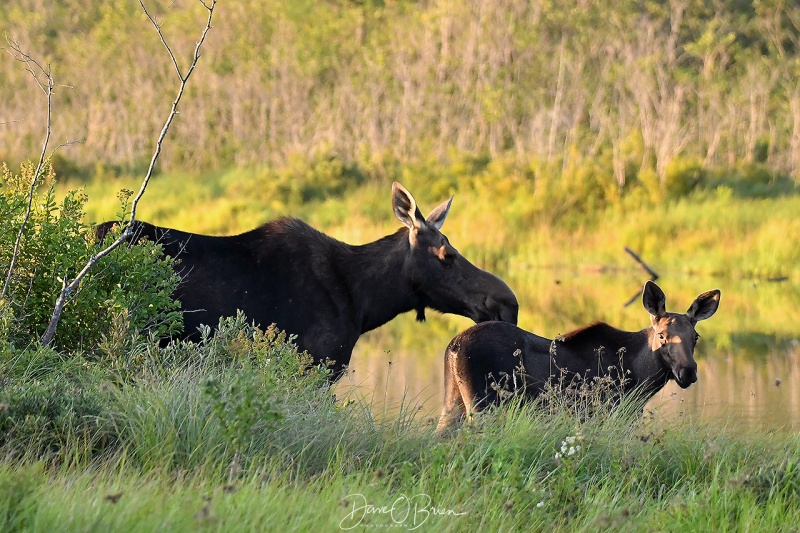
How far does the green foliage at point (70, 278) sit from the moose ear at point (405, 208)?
1827 mm

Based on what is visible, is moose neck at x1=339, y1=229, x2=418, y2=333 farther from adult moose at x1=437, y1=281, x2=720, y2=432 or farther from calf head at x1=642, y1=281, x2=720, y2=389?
A: calf head at x1=642, y1=281, x2=720, y2=389

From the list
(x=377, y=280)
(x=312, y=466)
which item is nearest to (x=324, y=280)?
(x=377, y=280)

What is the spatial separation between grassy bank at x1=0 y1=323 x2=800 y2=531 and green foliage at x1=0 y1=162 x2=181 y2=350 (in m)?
0.61

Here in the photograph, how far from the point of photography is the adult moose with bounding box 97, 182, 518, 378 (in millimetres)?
8047

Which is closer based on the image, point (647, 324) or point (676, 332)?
point (676, 332)

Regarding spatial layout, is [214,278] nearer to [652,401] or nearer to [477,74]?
[652,401]

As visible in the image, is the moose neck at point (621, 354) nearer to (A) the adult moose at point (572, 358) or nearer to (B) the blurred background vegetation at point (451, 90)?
(A) the adult moose at point (572, 358)

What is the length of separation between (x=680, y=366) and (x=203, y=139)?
30.8 meters

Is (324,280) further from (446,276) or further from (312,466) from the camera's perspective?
(312,466)

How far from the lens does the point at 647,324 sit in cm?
1452

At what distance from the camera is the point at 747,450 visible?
6297mm

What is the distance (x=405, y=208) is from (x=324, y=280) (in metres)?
0.77
